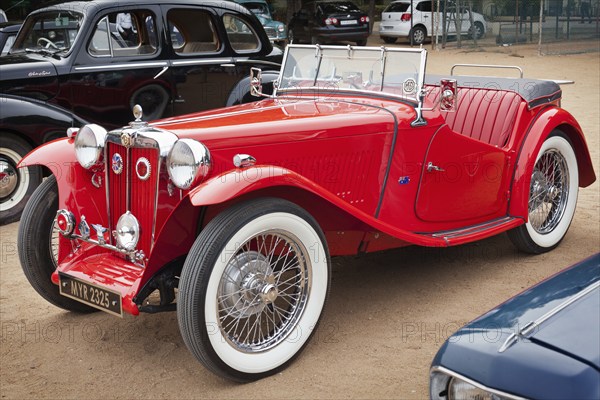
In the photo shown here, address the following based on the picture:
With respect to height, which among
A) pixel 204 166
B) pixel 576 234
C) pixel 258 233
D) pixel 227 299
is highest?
pixel 204 166

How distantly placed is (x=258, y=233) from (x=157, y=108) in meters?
4.30

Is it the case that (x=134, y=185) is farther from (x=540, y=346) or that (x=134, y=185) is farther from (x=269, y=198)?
(x=540, y=346)

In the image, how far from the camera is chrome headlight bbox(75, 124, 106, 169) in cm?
383

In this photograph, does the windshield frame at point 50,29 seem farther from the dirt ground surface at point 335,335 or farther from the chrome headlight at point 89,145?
the chrome headlight at point 89,145

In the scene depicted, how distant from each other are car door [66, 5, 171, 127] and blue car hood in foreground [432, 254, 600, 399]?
551cm

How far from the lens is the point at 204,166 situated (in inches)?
134

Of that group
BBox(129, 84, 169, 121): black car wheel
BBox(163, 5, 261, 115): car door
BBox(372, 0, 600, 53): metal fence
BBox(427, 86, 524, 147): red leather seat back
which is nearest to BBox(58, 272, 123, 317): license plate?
BBox(427, 86, 524, 147): red leather seat back

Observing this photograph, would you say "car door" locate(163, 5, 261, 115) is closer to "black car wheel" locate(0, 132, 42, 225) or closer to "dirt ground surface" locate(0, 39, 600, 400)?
"black car wheel" locate(0, 132, 42, 225)

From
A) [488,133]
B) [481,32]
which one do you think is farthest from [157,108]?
[481,32]

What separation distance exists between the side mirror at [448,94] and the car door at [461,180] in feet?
0.49

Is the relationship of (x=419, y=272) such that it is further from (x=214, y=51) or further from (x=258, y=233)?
(x=214, y=51)

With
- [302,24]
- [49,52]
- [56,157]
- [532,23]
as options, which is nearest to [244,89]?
[49,52]

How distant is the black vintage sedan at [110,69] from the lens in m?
6.45

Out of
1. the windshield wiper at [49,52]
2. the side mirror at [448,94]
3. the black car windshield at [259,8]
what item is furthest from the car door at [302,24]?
the side mirror at [448,94]
